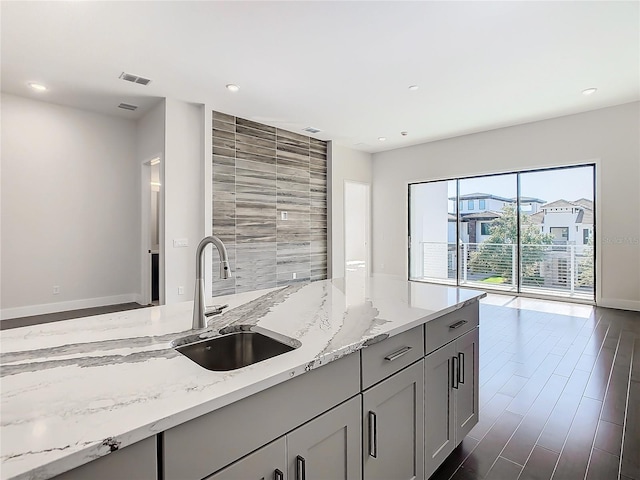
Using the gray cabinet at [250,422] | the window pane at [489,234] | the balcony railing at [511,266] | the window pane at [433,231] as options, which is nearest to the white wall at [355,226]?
the window pane at [433,231]

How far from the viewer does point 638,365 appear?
297 centimetres

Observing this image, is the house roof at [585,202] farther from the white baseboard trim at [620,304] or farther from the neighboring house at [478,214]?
the white baseboard trim at [620,304]

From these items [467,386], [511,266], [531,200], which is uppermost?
[531,200]

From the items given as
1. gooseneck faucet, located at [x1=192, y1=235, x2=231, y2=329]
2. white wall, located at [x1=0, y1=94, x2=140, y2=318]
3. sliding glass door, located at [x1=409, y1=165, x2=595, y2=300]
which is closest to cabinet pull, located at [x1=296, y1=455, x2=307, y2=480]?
gooseneck faucet, located at [x1=192, y1=235, x2=231, y2=329]

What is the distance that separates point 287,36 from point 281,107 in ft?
6.22

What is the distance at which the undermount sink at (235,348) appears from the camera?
1.21 metres

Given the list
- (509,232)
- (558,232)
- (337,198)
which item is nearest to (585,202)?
(558,232)

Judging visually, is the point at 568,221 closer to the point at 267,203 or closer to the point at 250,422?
the point at 267,203

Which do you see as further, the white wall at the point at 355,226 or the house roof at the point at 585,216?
the white wall at the point at 355,226

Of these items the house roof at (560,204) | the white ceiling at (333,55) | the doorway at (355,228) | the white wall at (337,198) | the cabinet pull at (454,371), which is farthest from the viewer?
the doorway at (355,228)

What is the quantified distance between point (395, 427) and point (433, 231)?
6.59 metres

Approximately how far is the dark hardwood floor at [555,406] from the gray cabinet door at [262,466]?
4.00ft

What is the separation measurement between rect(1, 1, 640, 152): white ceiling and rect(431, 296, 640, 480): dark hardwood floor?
311cm

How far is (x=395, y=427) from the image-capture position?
1293 mm
